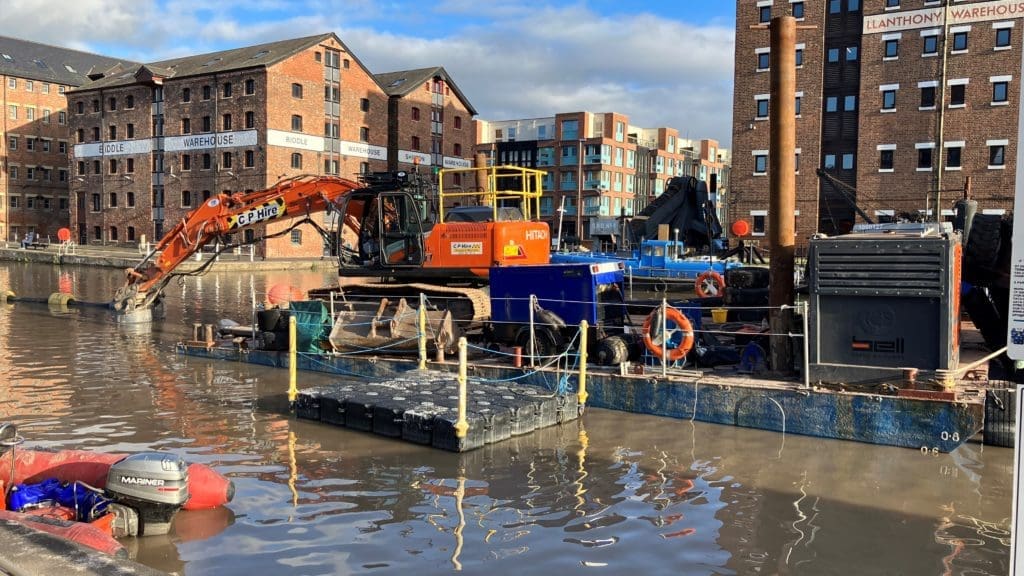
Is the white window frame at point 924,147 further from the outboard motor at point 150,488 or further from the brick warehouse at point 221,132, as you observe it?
the outboard motor at point 150,488

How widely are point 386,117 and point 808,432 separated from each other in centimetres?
5676

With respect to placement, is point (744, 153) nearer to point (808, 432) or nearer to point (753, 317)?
point (753, 317)

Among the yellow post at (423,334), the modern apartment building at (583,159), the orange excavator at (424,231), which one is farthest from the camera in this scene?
the modern apartment building at (583,159)

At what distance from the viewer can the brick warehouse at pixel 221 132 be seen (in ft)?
182

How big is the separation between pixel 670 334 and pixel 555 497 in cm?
442

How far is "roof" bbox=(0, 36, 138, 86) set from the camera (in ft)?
251

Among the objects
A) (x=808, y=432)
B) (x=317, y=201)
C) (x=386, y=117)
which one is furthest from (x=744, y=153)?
(x=808, y=432)

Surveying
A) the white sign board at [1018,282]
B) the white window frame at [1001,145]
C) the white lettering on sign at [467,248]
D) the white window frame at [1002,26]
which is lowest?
the white sign board at [1018,282]

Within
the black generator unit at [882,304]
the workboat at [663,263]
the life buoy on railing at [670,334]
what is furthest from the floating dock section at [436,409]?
the workboat at [663,263]

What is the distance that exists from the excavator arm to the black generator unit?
10.1m

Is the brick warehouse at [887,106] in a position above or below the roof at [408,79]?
below

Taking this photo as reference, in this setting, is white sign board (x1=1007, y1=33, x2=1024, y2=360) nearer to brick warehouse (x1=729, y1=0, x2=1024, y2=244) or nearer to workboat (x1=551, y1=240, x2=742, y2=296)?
workboat (x1=551, y1=240, x2=742, y2=296)

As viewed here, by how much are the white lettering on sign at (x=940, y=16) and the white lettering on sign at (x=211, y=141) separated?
3831cm

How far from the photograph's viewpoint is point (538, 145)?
88.4m
